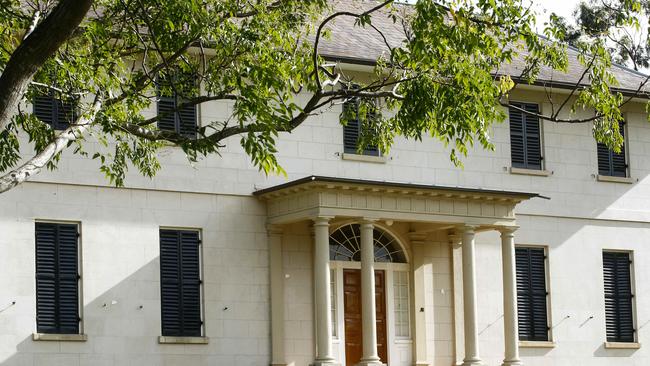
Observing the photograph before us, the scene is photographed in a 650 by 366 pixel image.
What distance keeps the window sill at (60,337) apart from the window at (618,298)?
40.9 feet

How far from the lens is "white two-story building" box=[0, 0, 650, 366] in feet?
77.2

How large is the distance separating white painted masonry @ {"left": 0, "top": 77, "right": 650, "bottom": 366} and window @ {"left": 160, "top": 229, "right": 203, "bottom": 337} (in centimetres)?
21

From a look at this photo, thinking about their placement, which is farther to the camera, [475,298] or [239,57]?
[475,298]

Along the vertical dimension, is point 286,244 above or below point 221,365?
above

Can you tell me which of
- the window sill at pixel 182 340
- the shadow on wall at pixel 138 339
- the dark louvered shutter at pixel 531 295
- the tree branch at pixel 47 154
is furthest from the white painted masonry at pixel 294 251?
the tree branch at pixel 47 154

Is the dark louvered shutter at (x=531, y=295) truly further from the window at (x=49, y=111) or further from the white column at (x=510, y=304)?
the window at (x=49, y=111)

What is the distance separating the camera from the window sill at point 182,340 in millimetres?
24156

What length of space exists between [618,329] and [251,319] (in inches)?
369

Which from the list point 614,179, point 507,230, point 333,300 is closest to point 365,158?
point 333,300

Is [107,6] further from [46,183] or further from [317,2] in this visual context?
[46,183]

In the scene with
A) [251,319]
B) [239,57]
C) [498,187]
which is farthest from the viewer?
[498,187]

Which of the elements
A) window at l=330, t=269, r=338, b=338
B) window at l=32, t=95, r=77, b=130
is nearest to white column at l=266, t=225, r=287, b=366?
window at l=330, t=269, r=338, b=338

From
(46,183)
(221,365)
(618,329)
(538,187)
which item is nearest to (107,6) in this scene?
(46,183)

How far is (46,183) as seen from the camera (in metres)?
23.5
